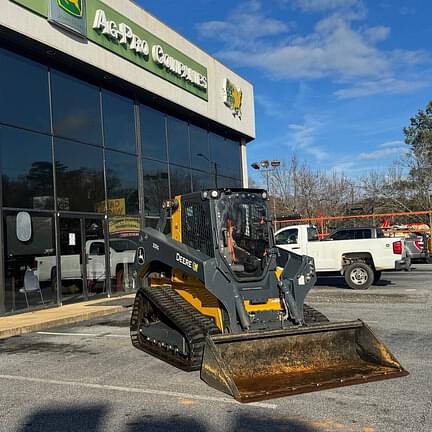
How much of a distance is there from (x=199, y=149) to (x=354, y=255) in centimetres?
779

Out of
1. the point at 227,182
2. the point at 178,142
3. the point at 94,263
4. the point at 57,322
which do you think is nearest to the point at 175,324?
the point at 57,322

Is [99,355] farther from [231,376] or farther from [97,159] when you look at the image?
[97,159]

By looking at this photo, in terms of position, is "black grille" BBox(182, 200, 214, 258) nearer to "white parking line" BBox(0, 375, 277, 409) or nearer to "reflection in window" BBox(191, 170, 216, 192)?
"white parking line" BBox(0, 375, 277, 409)

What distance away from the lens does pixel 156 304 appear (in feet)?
25.0

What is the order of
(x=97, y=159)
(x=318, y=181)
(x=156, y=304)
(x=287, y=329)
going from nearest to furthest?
(x=287, y=329)
(x=156, y=304)
(x=97, y=159)
(x=318, y=181)

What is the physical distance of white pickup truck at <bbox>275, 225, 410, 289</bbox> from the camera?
15547mm

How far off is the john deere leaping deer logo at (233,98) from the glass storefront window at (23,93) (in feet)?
32.3

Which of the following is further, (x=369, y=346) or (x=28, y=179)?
(x=28, y=179)

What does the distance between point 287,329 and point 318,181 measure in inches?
1793

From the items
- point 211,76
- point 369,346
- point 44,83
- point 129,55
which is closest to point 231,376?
point 369,346

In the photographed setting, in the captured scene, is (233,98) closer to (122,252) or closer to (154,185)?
(154,185)

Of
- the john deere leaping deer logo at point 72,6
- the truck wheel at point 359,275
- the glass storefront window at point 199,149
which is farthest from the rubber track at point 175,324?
the glass storefront window at point 199,149

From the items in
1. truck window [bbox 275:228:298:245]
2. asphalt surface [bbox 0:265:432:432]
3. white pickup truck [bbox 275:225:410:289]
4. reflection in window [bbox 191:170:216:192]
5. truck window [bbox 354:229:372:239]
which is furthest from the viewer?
reflection in window [bbox 191:170:216:192]

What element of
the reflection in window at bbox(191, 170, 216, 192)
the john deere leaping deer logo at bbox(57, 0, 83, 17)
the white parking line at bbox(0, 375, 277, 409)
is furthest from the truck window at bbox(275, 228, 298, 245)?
the white parking line at bbox(0, 375, 277, 409)
